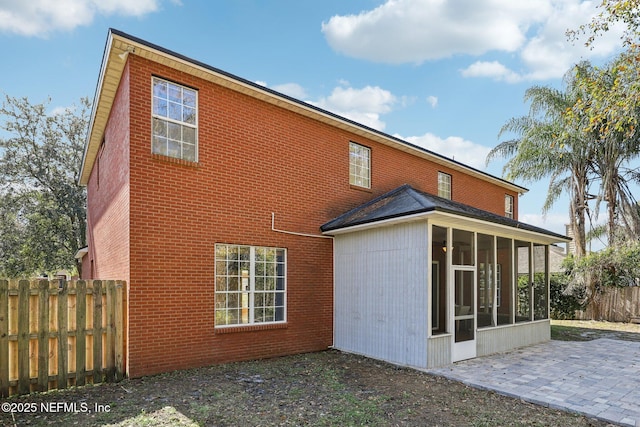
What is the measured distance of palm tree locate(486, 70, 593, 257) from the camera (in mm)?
19625

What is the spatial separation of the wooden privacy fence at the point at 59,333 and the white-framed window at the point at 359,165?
686 cm

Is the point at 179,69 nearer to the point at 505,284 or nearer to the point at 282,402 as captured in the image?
the point at 282,402

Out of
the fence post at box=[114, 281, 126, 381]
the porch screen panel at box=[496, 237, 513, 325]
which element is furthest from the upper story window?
the porch screen panel at box=[496, 237, 513, 325]

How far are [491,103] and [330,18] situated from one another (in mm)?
6878

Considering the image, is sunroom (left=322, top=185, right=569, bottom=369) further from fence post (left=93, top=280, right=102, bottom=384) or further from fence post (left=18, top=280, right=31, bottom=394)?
fence post (left=18, top=280, right=31, bottom=394)

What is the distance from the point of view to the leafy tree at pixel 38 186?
23375mm

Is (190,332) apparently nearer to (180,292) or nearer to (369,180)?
(180,292)

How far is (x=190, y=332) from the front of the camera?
802cm

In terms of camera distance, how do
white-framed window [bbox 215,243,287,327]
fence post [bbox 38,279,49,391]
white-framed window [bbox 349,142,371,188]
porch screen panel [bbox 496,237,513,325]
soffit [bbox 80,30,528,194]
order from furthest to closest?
white-framed window [bbox 349,142,371,188]
porch screen panel [bbox 496,237,513,325]
white-framed window [bbox 215,243,287,327]
soffit [bbox 80,30,528,194]
fence post [bbox 38,279,49,391]

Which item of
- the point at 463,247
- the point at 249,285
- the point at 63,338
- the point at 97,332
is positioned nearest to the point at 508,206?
the point at 463,247

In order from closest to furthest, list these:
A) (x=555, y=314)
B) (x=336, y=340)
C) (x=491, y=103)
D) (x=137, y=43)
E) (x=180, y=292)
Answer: (x=137, y=43)
(x=180, y=292)
(x=336, y=340)
(x=491, y=103)
(x=555, y=314)

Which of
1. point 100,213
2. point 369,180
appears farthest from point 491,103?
point 100,213

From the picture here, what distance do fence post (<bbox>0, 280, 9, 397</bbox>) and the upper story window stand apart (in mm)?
3441

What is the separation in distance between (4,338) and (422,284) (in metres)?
7.39
